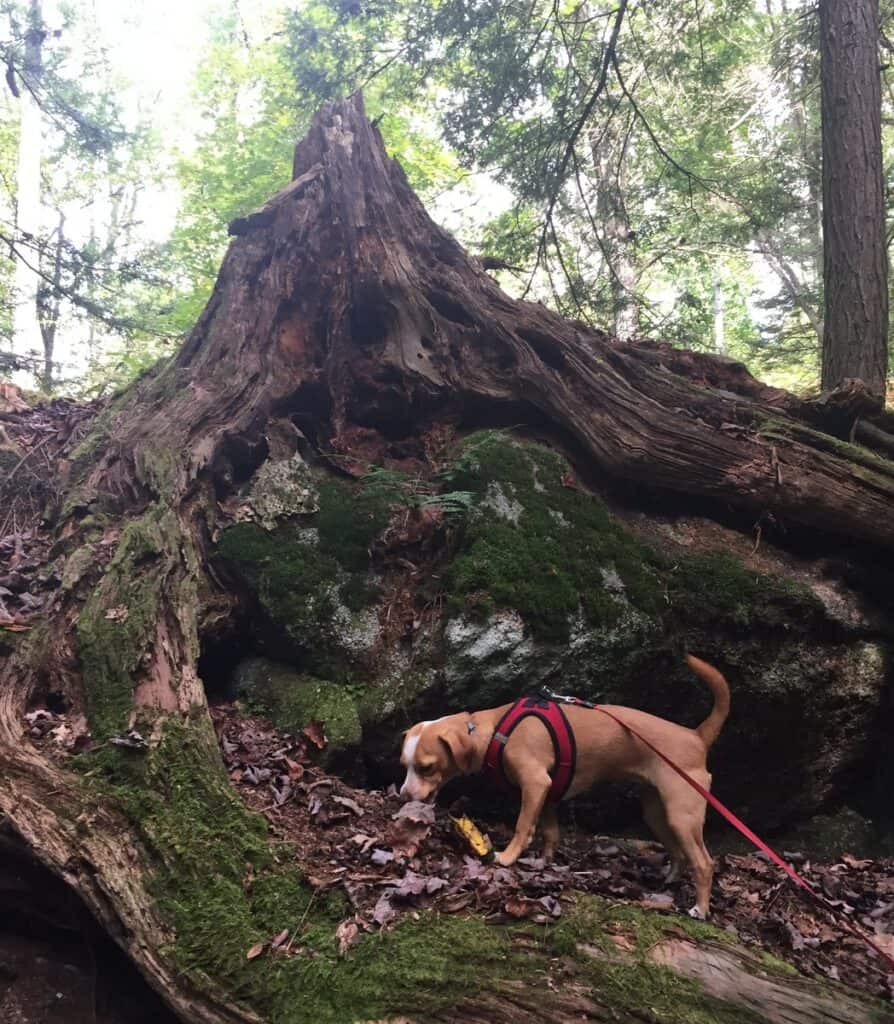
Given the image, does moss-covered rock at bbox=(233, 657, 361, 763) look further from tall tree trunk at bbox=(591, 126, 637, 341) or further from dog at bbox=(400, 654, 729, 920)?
tall tree trunk at bbox=(591, 126, 637, 341)

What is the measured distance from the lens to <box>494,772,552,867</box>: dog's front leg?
3629mm

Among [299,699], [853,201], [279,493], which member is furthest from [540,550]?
[853,201]

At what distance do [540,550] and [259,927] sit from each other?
11.5 ft

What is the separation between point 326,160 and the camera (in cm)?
777

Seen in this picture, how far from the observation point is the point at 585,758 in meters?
3.94

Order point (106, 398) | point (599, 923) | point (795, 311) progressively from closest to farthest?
point (599, 923) < point (106, 398) < point (795, 311)

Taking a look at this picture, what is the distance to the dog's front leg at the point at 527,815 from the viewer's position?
11.9 feet

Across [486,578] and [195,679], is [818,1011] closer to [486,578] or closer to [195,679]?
[486,578]

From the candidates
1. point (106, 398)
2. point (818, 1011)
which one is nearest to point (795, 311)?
point (106, 398)

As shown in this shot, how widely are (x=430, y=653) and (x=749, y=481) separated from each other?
3.43 m

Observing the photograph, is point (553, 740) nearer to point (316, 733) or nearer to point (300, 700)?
point (316, 733)

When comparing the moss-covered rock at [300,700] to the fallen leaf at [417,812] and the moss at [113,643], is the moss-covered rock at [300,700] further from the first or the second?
the moss at [113,643]

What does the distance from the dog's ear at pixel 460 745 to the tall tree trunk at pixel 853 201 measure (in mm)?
5586

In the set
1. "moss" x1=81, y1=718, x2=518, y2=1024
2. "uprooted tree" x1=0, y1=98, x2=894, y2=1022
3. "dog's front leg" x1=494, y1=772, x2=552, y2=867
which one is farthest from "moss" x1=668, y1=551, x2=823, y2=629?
"moss" x1=81, y1=718, x2=518, y2=1024
